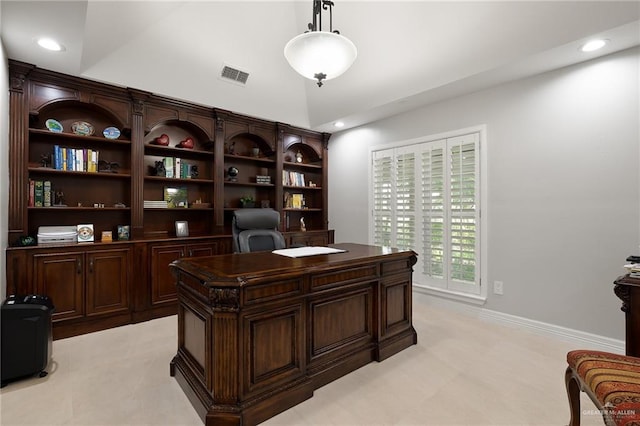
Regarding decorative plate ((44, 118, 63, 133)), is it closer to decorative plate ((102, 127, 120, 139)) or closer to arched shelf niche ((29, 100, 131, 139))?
arched shelf niche ((29, 100, 131, 139))

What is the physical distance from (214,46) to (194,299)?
2925mm

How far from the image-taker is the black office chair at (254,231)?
299cm

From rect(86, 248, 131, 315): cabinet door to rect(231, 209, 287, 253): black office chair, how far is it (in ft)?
4.33

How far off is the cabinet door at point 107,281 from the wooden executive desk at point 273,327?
1.55 metres

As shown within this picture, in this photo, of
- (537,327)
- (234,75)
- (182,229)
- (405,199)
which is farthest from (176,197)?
(537,327)

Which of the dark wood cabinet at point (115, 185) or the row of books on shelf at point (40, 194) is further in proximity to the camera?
the row of books on shelf at point (40, 194)

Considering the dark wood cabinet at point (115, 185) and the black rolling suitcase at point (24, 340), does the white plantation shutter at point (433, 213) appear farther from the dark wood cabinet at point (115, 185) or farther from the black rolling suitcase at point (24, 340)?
the black rolling suitcase at point (24, 340)

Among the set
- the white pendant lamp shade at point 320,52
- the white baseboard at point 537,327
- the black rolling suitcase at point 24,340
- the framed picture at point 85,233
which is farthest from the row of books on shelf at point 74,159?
the white baseboard at point 537,327

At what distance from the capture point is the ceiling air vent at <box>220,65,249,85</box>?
373 cm

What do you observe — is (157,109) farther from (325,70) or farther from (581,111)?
(581,111)

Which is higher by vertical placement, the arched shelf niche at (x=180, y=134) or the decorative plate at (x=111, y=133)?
the arched shelf niche at (x=180, y=134)

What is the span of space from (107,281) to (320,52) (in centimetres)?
307

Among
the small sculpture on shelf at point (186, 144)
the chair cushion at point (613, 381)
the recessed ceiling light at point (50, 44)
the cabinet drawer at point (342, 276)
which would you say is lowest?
the chair cushion at point (613, 381)

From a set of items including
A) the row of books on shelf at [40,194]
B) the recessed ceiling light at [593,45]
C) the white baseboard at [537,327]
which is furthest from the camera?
the row of books on shelf at [40,194]
